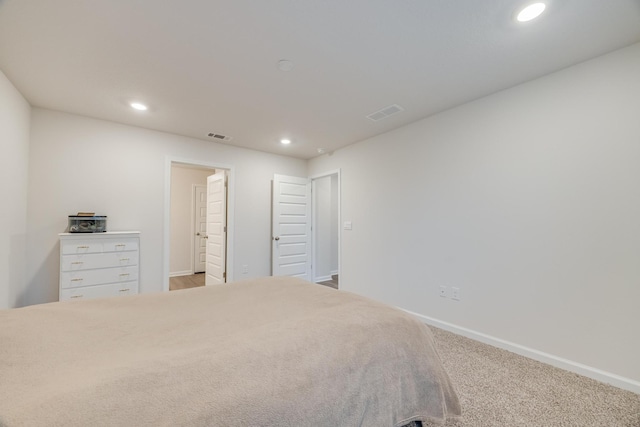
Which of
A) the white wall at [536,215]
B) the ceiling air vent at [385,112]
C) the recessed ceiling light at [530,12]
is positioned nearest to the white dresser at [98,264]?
the ceiling air vent at [385,112]

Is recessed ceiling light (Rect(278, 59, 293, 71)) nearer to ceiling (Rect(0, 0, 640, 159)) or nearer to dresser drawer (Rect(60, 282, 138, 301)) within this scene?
ceiling (Rect(0, 0, 640, 159))

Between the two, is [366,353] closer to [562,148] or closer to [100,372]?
[100,372]

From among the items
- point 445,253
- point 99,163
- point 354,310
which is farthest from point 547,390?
point 99,163

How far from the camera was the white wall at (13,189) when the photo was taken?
226 cm

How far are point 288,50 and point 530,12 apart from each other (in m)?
1.60

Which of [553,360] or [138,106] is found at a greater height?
[138,106]

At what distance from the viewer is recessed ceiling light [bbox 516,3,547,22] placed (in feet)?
5.07

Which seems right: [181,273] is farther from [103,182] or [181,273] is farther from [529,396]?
[529,396]

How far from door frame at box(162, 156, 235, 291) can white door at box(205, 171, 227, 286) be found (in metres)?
0.11

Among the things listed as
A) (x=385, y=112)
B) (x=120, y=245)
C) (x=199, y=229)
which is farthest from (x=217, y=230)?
(x=385, y=112)

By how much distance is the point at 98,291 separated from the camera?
9.31 ft

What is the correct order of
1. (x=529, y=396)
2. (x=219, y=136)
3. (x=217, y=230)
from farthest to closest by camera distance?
1. (x=217, y=230)
2. (x=219, y=136)
3. (x=529, y=396)

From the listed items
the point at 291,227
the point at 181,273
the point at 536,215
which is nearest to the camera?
the point at 536,215

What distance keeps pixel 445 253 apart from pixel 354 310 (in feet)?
6.55
